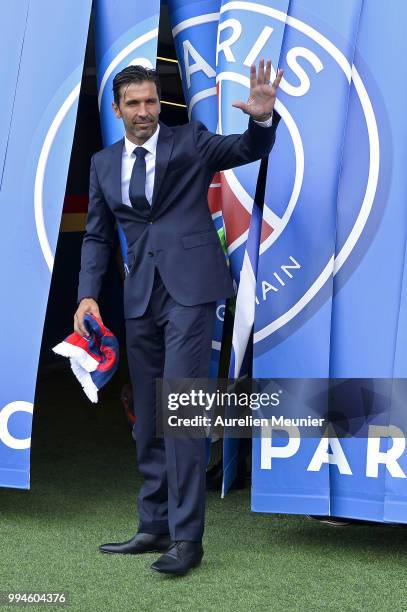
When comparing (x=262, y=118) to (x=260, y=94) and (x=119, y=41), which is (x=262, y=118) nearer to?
(x=260, y=94)

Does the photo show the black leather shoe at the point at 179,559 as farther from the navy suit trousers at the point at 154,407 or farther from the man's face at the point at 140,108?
the man's face at the point at 140,108

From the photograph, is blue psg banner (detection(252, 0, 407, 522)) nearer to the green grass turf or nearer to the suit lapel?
the green grass turf

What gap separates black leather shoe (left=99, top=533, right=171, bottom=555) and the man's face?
53.5 inches

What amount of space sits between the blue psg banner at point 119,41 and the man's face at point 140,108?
32 centimetres

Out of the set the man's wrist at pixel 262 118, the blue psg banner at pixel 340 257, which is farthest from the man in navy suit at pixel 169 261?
the blue psg banner at pixel 340 257

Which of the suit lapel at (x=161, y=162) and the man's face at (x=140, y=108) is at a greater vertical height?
the man's face at (x=140, y=108)

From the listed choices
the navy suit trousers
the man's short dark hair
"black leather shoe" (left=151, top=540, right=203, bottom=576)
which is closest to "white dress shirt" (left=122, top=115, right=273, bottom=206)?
the man's short dark hair

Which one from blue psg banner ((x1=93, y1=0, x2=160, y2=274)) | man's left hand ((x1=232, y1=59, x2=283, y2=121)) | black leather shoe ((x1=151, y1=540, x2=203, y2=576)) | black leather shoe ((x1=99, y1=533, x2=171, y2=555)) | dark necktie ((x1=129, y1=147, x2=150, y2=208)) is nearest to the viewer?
man's left hand ((x1=232, y1=59, x2=283, y2=121))

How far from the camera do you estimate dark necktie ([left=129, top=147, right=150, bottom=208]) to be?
3.47 metres

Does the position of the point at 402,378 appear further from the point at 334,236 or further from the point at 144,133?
the point at 144,133

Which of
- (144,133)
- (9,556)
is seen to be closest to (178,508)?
(9,556)

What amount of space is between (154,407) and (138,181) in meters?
0.77

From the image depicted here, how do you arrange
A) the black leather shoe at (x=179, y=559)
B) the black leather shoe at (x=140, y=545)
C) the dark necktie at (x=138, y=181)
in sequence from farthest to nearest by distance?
1. the black leather shoe at (x=140, y=545)
2. the dark necktie at (x=138, y=181)
3. the black leather shoe at (x=179, y=559)

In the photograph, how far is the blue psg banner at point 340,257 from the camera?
11.5ft
